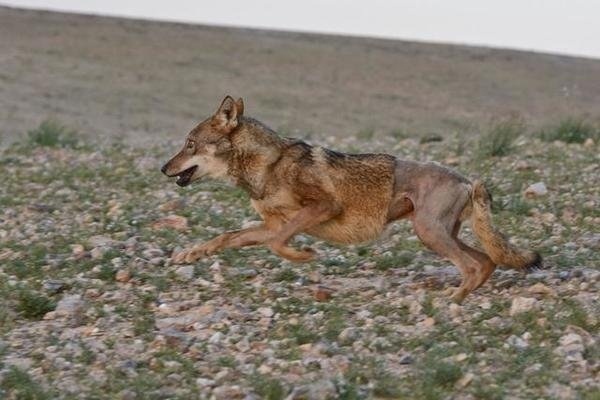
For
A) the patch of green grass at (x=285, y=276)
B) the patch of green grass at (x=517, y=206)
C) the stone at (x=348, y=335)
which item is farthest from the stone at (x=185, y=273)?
the patch of green grass at (x=517, y=206)

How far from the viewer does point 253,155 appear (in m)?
8.94

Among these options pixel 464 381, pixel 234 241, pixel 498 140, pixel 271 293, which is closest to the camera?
pixel 464 381

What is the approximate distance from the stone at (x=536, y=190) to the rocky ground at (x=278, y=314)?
67 millimetres

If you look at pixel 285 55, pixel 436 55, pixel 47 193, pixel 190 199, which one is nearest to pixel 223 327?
pixel 190 199

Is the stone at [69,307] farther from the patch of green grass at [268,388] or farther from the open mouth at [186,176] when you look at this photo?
the patch of green grass at [268,388]

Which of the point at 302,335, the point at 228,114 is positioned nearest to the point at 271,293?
the point at 302,335

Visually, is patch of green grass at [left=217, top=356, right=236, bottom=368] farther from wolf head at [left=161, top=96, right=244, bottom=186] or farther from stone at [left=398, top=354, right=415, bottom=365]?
wolf head at [left=161, top=96, right=244, bottom=186]

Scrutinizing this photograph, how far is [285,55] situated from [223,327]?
33.2 m

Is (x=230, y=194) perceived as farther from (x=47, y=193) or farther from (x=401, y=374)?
(x=401, y=374)

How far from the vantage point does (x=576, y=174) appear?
13.1 metres

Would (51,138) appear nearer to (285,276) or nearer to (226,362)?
(285,276)

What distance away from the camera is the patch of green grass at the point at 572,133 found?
665 inches

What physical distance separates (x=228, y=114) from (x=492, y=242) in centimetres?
206

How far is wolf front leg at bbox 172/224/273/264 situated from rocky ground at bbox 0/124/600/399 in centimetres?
13
